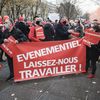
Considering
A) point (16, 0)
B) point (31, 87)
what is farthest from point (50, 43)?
point (16, 0)

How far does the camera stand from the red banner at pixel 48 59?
28.9 ft

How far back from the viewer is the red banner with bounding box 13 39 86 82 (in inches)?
347

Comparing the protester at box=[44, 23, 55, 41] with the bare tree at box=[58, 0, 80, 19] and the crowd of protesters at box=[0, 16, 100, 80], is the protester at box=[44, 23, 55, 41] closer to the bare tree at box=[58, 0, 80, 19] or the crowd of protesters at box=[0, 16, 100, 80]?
the crowd of protesters at box=[0, 16, 100, 80]

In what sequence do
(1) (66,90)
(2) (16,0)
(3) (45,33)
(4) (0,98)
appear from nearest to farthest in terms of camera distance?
(4) (0,98), (1) (66,90), (3) (45,33), (2) (16,0)

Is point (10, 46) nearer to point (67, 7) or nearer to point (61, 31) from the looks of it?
point (61, 31)

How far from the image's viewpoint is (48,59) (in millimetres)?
9070

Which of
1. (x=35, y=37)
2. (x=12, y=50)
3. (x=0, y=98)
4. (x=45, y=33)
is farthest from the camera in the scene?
(x=45, y=33)

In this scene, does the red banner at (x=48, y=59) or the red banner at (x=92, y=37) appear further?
the red banner at (x=92, y=37)

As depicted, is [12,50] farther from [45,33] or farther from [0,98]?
[45,33]

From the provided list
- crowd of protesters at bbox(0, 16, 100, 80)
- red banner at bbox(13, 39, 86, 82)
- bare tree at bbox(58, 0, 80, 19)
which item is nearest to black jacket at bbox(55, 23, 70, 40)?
crowd of protesters at bbox(0, 16, 100, 80)

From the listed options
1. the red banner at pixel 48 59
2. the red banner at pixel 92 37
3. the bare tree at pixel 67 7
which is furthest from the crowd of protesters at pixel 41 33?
the bare tree at pixel 67 7

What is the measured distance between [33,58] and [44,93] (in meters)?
1.42

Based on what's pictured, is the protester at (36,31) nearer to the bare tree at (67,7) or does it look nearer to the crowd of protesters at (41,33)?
the crowd of protesters at (41,33)

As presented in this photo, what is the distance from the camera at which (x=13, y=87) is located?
27.4 feet
